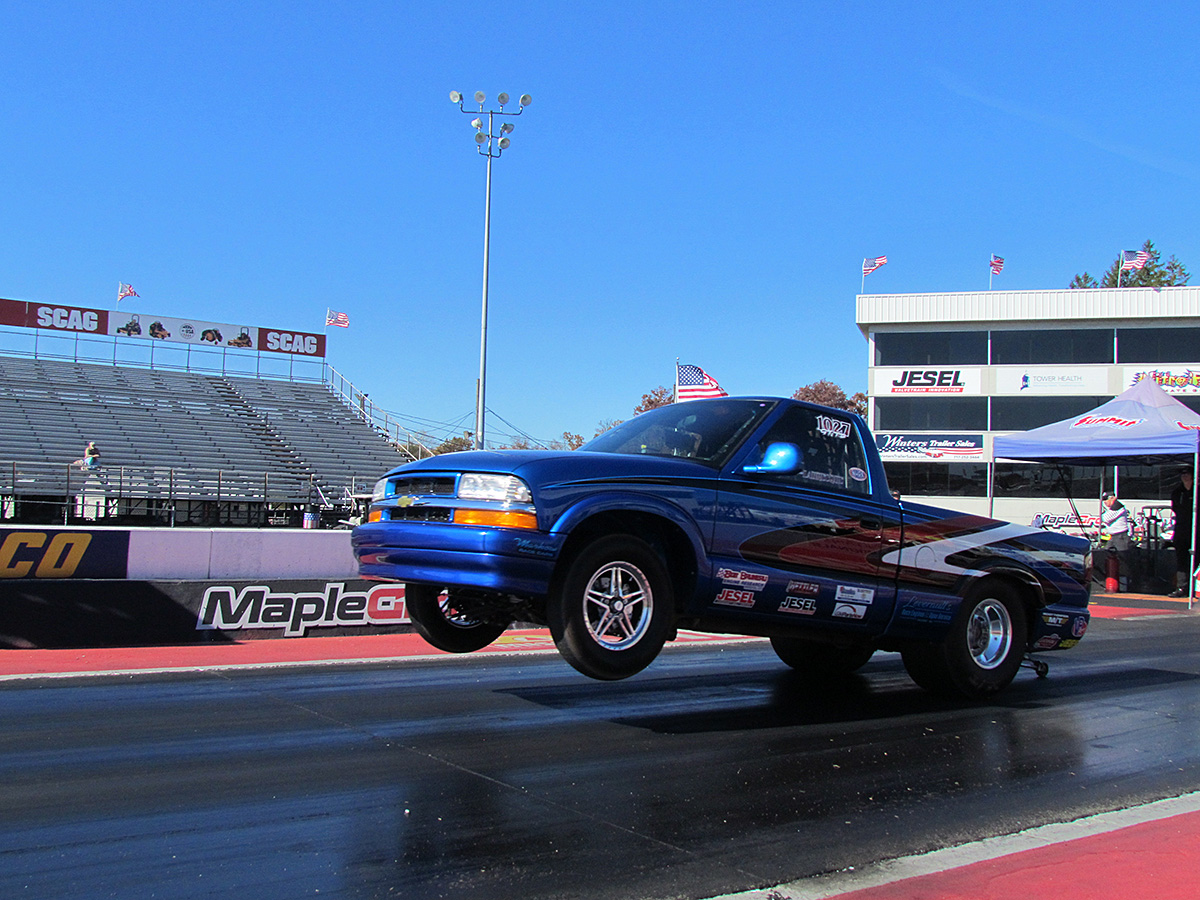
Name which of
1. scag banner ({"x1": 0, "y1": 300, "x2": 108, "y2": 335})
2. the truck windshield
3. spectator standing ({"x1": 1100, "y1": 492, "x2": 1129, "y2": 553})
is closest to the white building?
spectator standing ({"x1": 1100, "y1": 492, "x2": 1129, "y2": 553})

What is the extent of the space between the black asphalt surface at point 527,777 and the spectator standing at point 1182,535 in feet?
37.9

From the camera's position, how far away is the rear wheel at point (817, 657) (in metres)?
8.47

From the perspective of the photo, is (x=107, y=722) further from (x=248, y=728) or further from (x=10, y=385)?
(x=10, y=385)

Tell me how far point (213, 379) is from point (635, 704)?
3566 cm

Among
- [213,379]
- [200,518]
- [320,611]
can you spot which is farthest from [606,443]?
[213,379]

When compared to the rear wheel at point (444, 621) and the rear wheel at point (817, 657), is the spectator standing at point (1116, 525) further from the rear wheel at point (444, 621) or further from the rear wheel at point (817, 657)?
the rear wheel at point (444, 621)

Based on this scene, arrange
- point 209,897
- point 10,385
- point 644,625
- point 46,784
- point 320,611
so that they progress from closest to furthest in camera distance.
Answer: point 209,897, point 46,784, point 644,625, point 320,611, point 10,385

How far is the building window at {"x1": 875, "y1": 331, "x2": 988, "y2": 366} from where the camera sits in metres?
41.9

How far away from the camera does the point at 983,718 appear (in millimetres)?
6902

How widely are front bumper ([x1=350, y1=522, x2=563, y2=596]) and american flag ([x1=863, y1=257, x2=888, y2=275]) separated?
41.6 metres

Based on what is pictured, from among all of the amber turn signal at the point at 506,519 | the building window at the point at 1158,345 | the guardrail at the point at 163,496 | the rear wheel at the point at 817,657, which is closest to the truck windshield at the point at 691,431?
the amber turn signal at the point at 506,519

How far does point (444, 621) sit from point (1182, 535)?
17.6m

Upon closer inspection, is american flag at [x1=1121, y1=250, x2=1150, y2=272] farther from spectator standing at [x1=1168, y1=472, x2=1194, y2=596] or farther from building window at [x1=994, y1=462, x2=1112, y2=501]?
spectator standing at [x1=1168, y1=472, x2=1194, y2=596]

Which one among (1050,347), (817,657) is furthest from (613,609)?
(1050,347)
